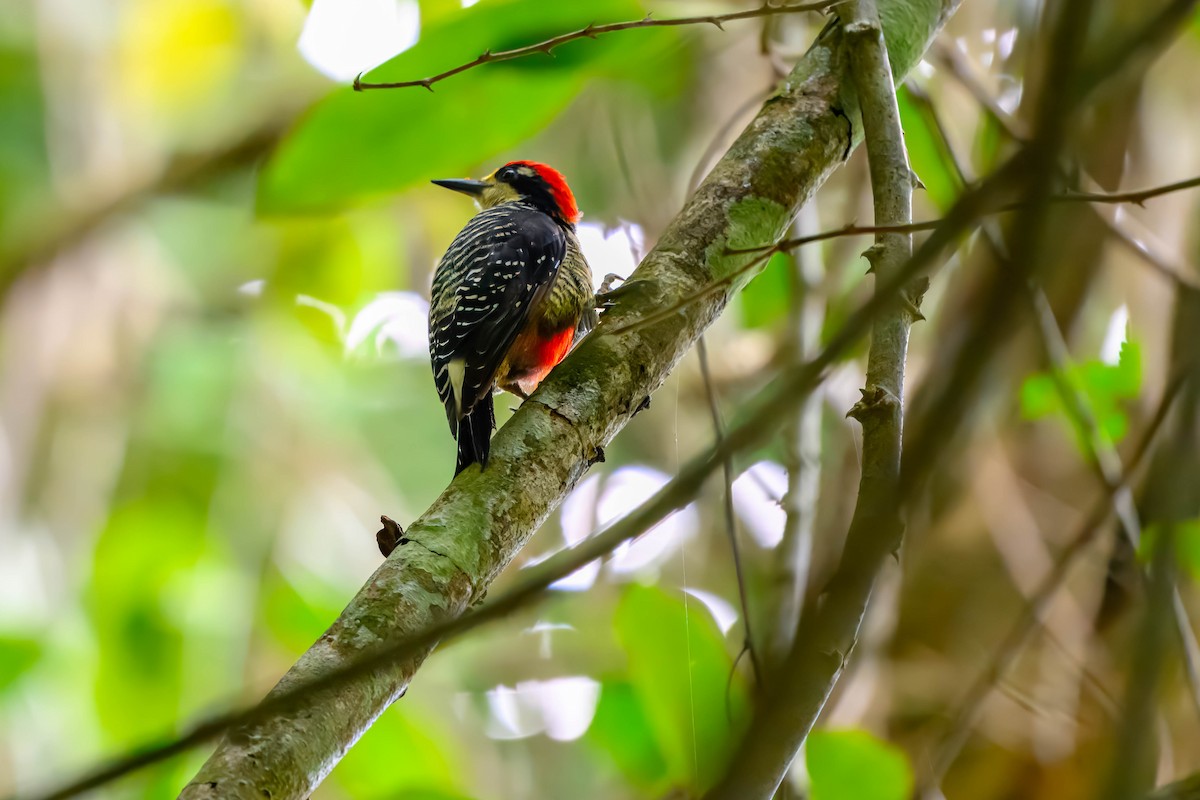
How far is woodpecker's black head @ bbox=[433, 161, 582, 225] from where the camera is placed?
4160 millimetres

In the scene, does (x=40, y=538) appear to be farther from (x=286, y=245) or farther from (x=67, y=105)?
(x=67, y=105)

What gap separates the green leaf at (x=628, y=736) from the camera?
7.65 ft

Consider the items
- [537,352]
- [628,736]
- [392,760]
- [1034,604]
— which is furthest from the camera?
[537,352]

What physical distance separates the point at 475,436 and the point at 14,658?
1685 mm

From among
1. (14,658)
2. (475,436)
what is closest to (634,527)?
(475,436)

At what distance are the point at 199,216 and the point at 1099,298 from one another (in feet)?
13.5

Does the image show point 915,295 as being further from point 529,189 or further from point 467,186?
point 467,186

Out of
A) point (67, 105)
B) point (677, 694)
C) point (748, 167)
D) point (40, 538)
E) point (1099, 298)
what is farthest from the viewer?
point (67, 105)

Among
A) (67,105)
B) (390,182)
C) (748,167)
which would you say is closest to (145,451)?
(67,105)

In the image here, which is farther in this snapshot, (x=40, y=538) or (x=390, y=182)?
(x=40, y=538)

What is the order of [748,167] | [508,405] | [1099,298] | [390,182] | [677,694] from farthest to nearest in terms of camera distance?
[508,405] < [1099,298] < [390,182] < [748,167] < [677,694]

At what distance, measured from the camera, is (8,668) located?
119 inches

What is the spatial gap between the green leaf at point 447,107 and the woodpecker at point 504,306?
1.90ft

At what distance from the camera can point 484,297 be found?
320cm
